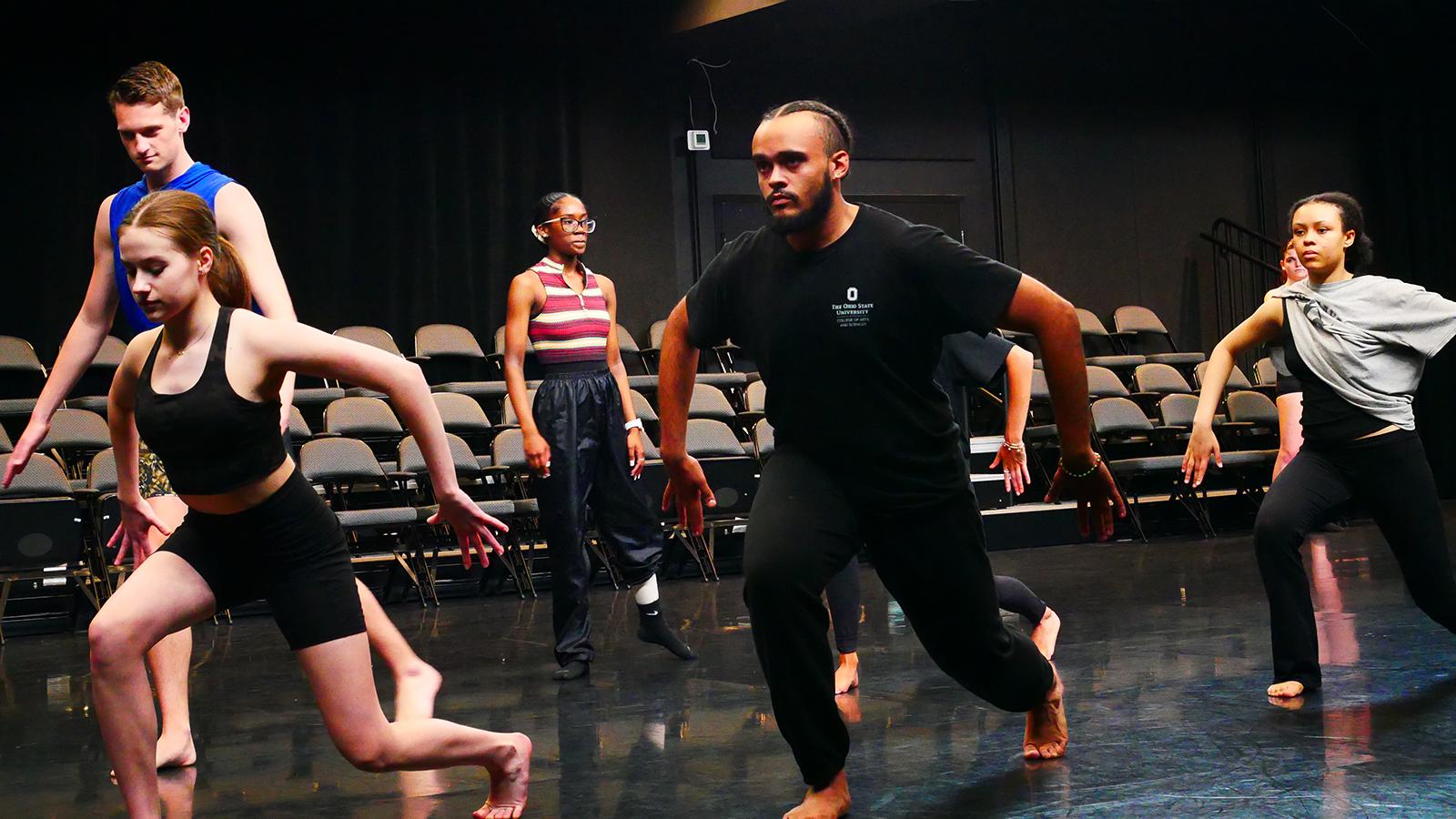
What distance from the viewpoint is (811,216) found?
8.46 ft

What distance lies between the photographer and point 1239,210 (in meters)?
12.7

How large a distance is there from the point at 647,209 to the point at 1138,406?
13.5 feet

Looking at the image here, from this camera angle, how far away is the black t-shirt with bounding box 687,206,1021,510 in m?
2.53

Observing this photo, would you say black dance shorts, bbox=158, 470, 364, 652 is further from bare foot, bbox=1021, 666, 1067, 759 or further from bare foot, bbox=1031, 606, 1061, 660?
bare foot, bbox=1031, 606, 1061, 660

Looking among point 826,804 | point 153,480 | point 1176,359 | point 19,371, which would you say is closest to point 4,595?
point 19,371

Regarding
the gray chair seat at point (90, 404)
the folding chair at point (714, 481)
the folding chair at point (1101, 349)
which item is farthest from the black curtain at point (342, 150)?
the folding chair at point (1101, 349)

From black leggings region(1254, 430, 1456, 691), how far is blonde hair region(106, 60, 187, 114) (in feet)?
9.35

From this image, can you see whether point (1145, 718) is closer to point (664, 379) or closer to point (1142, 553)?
point (664, 379)

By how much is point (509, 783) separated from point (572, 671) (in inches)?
74.1

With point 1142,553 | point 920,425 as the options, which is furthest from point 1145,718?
point 1142,553

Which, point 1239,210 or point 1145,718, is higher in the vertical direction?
point 1239,210

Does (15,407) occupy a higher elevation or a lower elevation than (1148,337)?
lower

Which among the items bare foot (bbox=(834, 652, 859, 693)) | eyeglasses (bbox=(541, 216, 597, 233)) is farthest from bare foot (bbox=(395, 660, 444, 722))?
eyeglasses (bbox=(541, 216, 597, 233))

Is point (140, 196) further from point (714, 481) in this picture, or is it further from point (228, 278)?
point (714, 481)
